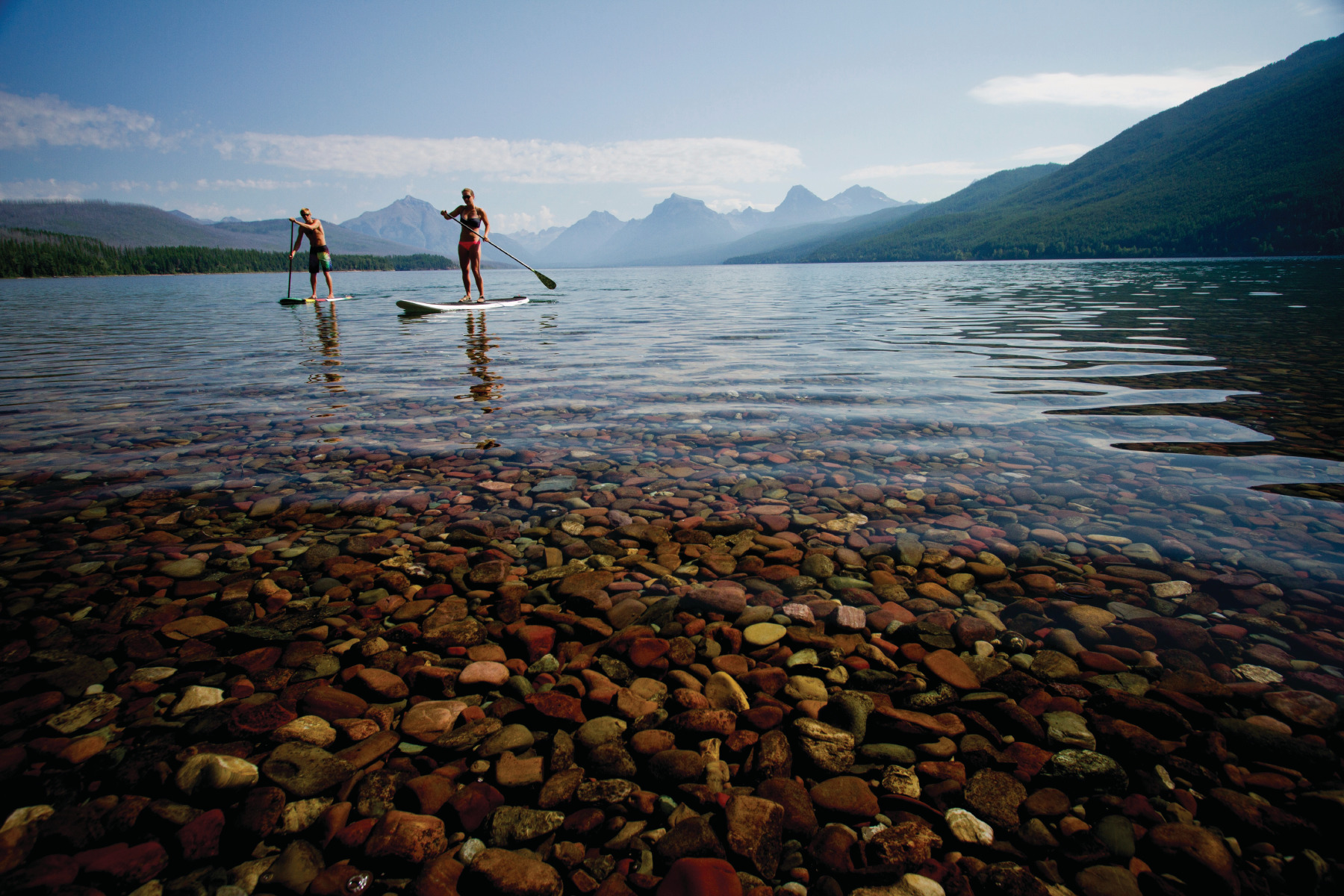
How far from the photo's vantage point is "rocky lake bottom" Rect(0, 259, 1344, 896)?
2.25 meters

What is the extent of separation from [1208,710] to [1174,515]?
289 centimetres

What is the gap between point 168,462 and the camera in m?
6.93

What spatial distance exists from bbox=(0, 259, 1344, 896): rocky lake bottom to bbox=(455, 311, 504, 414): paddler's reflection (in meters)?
2.08

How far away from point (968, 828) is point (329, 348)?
1861 centimetres

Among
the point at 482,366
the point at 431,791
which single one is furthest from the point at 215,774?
the point at 482,366

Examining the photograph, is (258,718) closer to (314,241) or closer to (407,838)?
(407,838)

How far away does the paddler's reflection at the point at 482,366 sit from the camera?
1073 cm

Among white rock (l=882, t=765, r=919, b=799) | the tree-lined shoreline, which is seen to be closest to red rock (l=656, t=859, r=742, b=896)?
white rock (l=882, t=765, r=919, b=799)

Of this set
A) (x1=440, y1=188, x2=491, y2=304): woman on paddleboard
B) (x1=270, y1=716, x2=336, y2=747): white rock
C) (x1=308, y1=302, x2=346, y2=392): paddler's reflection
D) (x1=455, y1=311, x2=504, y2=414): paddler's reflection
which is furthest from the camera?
(x1=440, y1=188, x2=491, y2=304): woman on paddleboard

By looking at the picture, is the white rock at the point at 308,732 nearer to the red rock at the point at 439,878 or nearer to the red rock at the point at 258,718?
the red rock at the point at 258,718

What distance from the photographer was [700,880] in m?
2.11

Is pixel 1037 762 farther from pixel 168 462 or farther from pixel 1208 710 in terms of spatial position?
pixel 168 462

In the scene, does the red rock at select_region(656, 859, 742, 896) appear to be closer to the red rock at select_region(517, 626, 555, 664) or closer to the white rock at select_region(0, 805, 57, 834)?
the red rock at select_region(517, 626, 555, 664)

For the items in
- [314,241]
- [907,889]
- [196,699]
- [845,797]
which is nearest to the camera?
[907,889]
